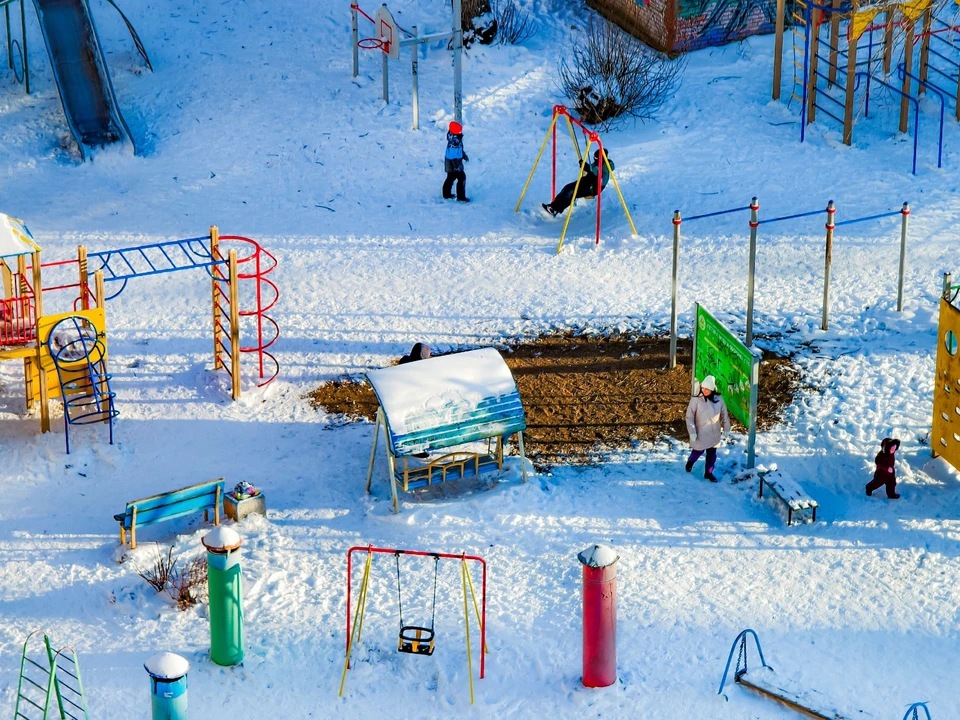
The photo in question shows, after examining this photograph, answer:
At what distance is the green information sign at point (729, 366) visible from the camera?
15.8 meters

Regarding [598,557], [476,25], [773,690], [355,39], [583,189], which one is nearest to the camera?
[598,557]

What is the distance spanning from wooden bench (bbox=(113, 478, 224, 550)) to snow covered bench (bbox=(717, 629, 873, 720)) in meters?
4.84

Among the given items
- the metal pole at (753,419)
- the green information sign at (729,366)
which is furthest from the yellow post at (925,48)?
the metal pole at (753,419)

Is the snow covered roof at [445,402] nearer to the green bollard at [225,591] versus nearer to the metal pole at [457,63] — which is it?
the green bollard at [225,591]

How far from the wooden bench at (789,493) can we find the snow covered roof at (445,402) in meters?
2.27

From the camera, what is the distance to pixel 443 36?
909 inches

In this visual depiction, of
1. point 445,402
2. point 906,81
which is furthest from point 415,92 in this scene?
point 445,402

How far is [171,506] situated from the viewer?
49.3 feet

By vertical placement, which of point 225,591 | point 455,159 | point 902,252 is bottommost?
point 225,591

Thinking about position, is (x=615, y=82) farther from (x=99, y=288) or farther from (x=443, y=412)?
(x=443, y=412)

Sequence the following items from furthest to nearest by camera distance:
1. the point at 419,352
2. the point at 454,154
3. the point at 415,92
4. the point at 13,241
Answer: the point at 415,92
the point at 454,154
the point at 419,352
the point at 13,241

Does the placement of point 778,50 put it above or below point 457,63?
above

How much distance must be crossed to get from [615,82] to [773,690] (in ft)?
41.5

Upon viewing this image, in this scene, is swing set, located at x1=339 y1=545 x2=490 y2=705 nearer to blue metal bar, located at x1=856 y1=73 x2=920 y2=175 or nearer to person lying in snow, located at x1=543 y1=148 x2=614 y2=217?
person lying in snow, located at x1=543 y1=148 x2=614 y2=217
